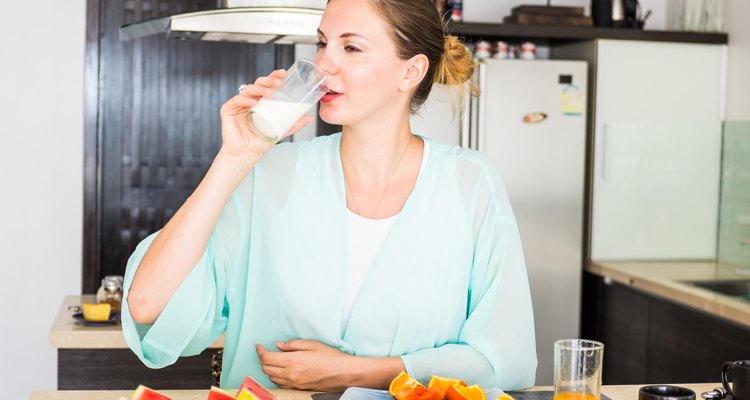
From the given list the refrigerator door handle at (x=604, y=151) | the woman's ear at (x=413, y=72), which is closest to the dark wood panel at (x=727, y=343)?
the refrigerator door handle at (x=604, y=151)

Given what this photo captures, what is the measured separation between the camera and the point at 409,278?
1.62 m

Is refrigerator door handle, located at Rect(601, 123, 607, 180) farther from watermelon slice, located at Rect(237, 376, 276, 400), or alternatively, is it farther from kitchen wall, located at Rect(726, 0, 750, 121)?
watermelon slice, located at Rect(237, 376, 276, 400)

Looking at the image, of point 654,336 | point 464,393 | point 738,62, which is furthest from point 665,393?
point 738,62

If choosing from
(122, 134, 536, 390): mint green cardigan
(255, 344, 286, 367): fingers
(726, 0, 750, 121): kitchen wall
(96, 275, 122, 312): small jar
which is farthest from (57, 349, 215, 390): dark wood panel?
(726, 0, 750, 121): kitchen wall

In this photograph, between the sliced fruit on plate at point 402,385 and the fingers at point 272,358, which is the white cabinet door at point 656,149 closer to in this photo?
the fingers at point 272,358

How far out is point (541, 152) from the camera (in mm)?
4105

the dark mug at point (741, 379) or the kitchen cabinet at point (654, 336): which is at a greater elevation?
the dark mug at point (741, 379)

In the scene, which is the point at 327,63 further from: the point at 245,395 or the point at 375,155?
the point at 245,395

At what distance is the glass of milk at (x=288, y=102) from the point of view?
142cm

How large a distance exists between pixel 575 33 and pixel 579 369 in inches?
120

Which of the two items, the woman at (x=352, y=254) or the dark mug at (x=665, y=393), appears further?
the woman at (x=352, y=254)

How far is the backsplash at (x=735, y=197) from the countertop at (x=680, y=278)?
0.29ft

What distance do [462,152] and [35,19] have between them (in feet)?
9.98

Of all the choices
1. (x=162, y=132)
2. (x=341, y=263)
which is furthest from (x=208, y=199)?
(x=162, y=132)
